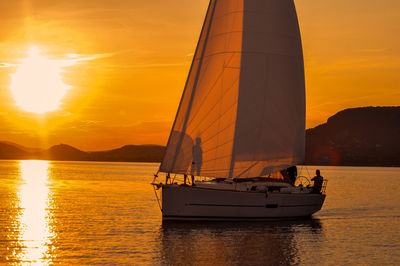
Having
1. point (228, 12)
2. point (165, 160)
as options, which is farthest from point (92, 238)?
point (228, 12)

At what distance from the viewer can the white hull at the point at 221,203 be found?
3125 cm

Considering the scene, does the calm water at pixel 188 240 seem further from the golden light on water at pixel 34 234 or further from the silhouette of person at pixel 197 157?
the silhouette of person at pixel 197 157

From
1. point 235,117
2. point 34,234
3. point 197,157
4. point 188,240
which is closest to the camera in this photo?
point 188,240

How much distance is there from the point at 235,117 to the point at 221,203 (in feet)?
18.0

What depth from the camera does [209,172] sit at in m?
32.0

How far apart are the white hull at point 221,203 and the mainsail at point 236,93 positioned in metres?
1.27

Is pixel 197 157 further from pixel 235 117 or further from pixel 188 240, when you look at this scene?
pixel 188 240

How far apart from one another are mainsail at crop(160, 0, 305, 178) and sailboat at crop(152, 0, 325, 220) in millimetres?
62

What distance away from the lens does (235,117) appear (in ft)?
107

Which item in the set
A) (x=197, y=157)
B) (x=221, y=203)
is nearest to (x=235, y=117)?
(x=197, y=157)

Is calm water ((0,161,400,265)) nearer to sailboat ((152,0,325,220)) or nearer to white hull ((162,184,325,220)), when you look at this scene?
white hull ((162,184,325,220))

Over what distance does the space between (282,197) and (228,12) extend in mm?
12487

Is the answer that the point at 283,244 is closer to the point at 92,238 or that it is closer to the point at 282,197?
the point at 282,197

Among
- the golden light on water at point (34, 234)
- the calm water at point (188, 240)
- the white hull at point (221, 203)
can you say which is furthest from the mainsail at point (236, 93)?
the golden light on water at point (34, 234)
